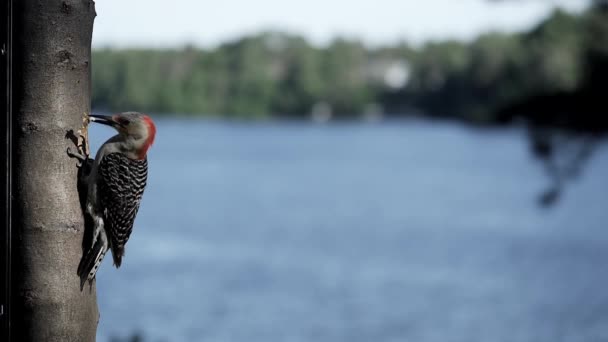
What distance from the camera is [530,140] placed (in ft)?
28.5

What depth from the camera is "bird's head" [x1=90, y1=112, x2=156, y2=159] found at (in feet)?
8.29

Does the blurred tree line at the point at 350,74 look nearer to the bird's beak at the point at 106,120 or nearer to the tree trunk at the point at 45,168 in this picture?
the bird's beak at the point at 106,120

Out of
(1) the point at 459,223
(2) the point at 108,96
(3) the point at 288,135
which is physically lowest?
(3) the point at 288,135

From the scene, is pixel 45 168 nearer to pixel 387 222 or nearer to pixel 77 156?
pixel 77 156

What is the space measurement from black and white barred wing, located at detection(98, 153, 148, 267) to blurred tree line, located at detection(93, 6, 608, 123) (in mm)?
28988

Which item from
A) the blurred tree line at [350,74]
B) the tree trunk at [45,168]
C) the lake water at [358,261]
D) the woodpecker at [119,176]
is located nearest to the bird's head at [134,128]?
the woodpecker at [119,176]

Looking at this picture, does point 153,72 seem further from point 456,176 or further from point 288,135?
point 288,135

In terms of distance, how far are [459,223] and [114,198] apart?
2238 centimetres

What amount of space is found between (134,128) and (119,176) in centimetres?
13

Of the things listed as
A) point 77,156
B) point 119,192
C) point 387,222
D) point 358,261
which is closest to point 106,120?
point 119,192

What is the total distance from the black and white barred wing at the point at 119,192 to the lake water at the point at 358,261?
0.21 meters

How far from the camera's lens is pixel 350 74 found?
82.5m

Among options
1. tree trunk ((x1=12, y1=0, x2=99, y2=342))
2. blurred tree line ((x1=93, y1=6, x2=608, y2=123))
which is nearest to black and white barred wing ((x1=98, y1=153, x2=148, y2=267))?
tree trunk ((x1=12, y1=0, x2=99, y2=342))

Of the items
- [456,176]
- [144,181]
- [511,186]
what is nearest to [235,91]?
[456,176]
